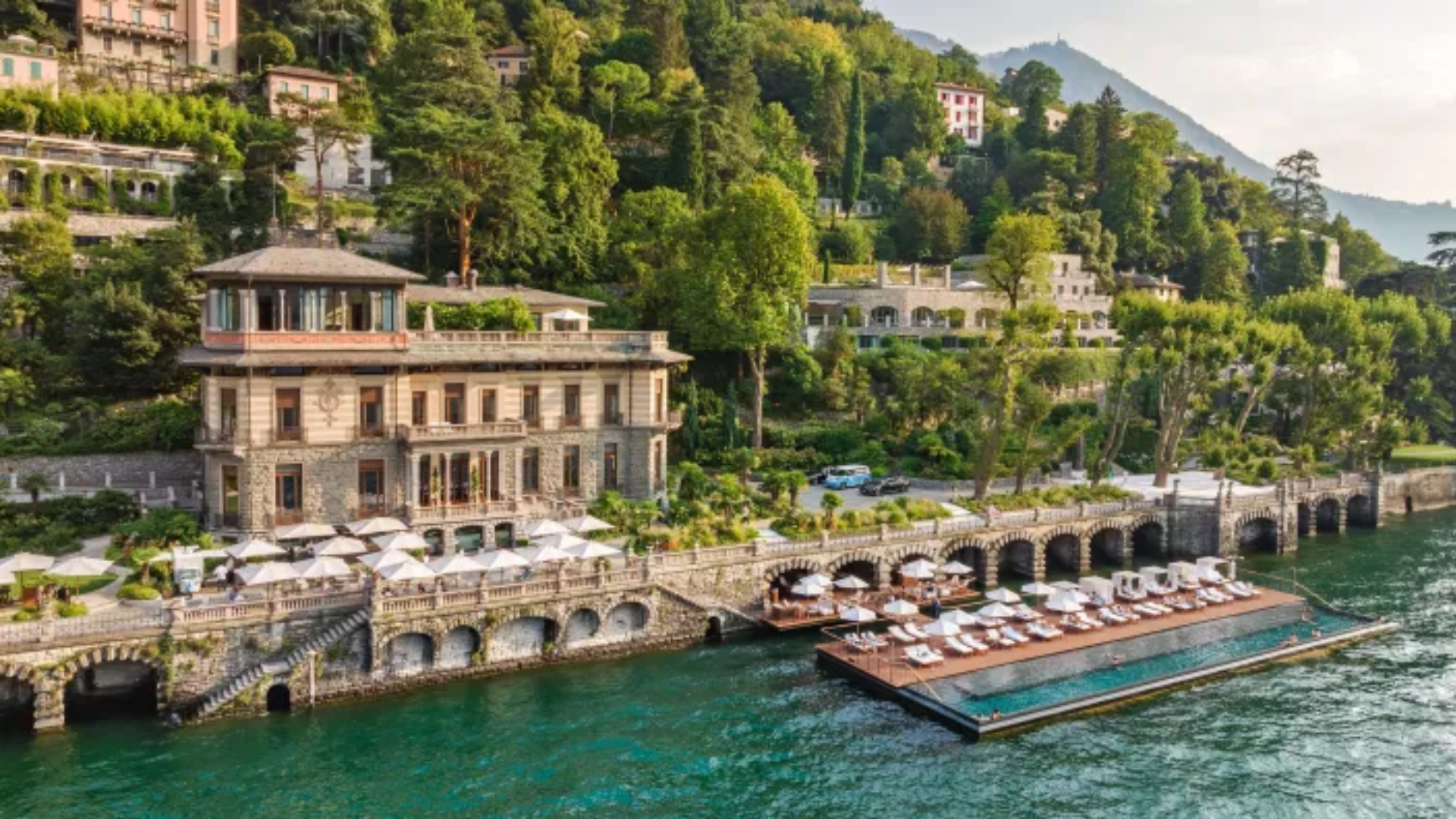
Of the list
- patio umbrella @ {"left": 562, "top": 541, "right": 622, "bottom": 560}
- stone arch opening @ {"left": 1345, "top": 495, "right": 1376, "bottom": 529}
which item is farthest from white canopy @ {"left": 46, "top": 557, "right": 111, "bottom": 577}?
stone arch opening @ {"left": 1345, "top": 495, "right": 1376, "bottom": 529}

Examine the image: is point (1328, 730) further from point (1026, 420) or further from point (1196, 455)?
point (1196, 455)

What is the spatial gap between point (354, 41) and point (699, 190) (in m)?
38.6

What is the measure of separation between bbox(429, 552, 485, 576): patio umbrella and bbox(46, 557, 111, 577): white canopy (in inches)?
429

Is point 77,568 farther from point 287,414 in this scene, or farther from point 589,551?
point 589,551

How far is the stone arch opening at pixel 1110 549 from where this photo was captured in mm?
58719

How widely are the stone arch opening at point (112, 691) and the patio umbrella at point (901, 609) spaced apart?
2700cm

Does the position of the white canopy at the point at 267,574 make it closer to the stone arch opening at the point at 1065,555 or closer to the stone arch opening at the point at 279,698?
the stone arch opening at the point at 279,698

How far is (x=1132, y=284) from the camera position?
10756 cm

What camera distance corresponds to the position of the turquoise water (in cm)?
3058

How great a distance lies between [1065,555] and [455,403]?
33120 millimetres

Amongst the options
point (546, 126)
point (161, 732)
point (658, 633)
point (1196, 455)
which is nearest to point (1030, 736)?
point (658, 633)

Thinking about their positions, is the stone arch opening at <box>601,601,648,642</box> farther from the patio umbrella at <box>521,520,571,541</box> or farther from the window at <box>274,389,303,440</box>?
the window at <box>274,389,303,440</box>

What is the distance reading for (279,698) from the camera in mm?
36062

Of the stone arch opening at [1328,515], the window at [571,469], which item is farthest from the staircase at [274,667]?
the stone arch opening at [1328,515]
